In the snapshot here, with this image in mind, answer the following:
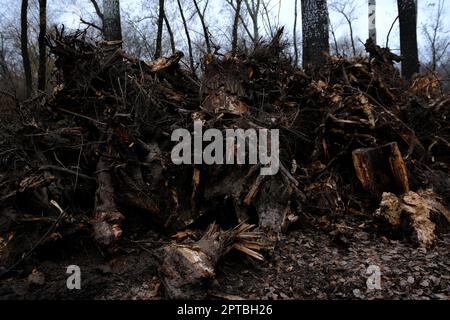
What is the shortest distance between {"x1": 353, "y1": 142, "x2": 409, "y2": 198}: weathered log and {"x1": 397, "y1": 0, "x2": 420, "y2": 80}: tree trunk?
4129 millimetres

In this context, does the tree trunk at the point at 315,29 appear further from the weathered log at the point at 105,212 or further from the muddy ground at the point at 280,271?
the weathered log at the point at 105,212

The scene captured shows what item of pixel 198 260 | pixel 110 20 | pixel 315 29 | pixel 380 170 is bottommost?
pixel 198 260

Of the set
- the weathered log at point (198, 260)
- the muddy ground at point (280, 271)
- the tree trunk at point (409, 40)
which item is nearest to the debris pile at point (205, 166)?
the weathered log at point (198, 260)

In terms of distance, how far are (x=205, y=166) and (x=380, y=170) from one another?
188 centimetres

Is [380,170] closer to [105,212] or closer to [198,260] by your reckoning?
[198,260]

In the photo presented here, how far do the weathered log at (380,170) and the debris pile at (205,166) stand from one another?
0.01m

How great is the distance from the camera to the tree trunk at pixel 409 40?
684 centimetres

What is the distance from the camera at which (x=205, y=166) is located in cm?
350

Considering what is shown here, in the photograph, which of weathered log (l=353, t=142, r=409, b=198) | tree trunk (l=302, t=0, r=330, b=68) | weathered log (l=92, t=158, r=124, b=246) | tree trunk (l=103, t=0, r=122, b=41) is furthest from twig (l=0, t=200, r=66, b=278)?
tree trunk (l=302, t=0, r=330, b=68)

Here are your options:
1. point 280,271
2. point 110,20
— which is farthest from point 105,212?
point 110,20
